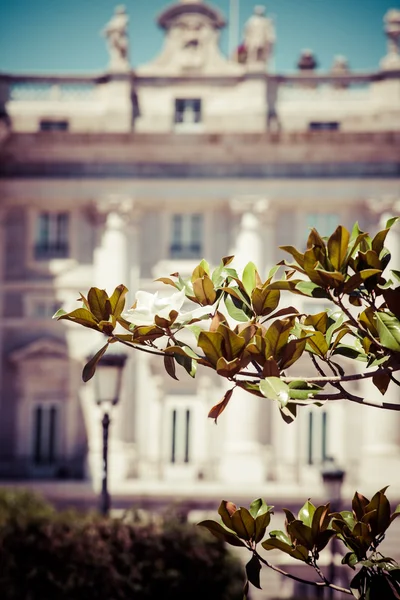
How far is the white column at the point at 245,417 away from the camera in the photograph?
21469 millimetres

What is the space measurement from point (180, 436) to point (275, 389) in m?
19.8

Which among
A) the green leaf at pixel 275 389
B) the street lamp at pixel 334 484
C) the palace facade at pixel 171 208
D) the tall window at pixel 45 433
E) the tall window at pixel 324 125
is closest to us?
the green leaf at pixel 275 389

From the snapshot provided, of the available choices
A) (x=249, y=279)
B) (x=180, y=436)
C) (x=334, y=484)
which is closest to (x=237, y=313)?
(x=249, y=279)

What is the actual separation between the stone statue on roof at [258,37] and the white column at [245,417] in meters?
3.40

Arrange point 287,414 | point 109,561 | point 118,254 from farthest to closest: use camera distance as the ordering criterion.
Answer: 1. point 118,254
2. point 109,561
3. point 287,414

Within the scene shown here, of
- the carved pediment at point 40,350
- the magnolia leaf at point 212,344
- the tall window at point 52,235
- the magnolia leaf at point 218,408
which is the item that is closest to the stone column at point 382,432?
the carved pediment at point 40,350

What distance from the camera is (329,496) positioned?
13.5 m

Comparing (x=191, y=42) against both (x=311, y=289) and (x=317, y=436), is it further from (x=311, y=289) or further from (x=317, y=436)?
(x=311, y=289)

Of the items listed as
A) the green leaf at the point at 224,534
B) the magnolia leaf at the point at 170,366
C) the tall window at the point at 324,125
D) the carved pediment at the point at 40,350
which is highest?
the tall window at the point at 324,125

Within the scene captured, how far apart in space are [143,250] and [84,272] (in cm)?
147

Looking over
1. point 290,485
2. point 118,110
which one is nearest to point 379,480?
point 290,485

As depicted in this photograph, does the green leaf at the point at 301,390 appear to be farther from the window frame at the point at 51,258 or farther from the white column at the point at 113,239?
the window frame at the point at 51,258

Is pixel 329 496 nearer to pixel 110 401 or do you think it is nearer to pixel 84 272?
pixel 110 401

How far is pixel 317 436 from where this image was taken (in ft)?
73.9
